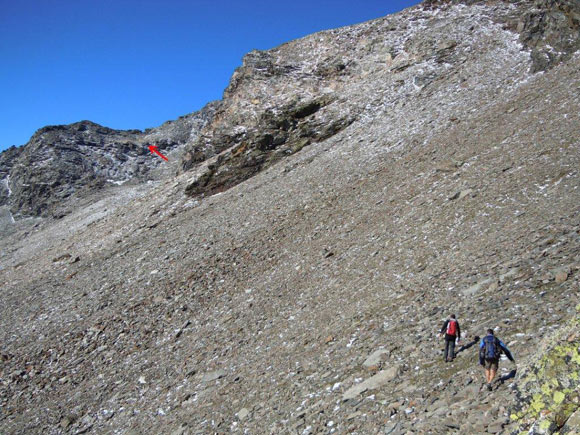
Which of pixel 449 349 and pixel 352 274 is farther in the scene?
pixel 352 274

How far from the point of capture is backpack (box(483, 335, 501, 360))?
713 centimetres

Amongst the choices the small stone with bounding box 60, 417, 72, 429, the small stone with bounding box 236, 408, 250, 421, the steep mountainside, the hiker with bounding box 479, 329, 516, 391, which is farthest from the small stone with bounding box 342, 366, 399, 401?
the small stone with bounding box 60, 417, 72, 429

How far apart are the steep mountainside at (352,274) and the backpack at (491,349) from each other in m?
0.38

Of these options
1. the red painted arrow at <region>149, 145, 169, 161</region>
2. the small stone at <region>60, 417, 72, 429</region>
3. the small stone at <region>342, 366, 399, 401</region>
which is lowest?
the small stone at <region>342, 366, 399, 401</region>

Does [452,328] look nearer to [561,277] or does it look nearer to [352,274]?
[561,277]

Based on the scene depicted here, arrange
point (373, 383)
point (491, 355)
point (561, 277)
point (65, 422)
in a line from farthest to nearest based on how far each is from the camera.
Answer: point (65, 422)
point (561, 277)
point (373, 383)
point (491, 355)

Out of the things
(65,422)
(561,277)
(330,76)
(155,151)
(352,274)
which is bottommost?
(561,277)

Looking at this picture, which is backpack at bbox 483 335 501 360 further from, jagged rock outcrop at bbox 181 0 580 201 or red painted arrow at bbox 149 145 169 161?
red painted arrow at bbox 149 145 169 161

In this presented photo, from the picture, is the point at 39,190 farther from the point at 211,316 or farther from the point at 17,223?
the point at 211,316

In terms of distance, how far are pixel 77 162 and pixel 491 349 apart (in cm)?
8449

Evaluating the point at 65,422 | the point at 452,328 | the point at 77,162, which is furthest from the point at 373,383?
the point at 77,162

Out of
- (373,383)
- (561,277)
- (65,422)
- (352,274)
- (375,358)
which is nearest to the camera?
(373,383)

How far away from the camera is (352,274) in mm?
15414

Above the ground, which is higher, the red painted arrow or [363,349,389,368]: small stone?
the red painted arrow
